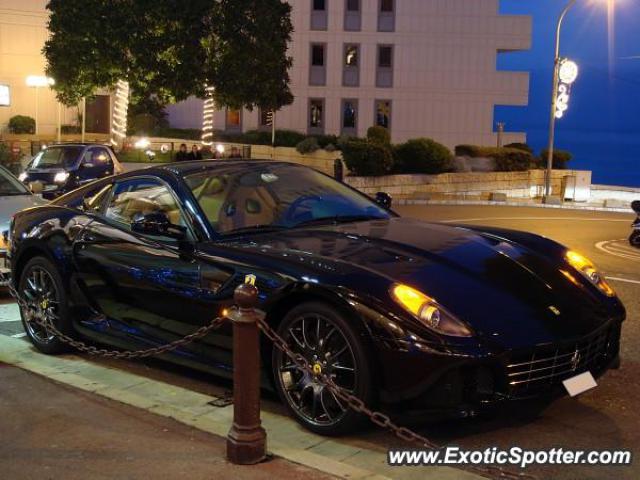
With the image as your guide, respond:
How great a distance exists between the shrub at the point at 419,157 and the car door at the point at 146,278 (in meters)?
21.1

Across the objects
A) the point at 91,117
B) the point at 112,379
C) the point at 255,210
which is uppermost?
the point at 91,117

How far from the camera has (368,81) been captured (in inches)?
1613

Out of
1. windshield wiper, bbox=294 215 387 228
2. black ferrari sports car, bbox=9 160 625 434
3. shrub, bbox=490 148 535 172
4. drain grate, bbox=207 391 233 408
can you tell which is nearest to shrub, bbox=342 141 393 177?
shrub, bbox=490 148 535 172

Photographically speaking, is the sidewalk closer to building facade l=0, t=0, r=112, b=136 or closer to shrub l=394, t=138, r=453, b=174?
shrub l=394, t=138, r=453, b=174

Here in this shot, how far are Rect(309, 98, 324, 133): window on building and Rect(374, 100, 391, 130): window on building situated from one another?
9.36 ft

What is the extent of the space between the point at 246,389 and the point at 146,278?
5.25 ft

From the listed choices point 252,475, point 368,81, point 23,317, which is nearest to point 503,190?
point 368,81

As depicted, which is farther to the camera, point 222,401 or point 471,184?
point 471,184

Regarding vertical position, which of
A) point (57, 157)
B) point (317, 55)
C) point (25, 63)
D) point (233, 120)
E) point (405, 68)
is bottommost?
point (57, 157)

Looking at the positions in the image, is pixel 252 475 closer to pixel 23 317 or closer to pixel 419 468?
pixel 419 468

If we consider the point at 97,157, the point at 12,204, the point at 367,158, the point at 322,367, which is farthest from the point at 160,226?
the point at 367,158

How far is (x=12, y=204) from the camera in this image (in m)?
8.77

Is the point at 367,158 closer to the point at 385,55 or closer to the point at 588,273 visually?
the point at 385,55

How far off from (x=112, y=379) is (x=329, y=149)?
23902mm
